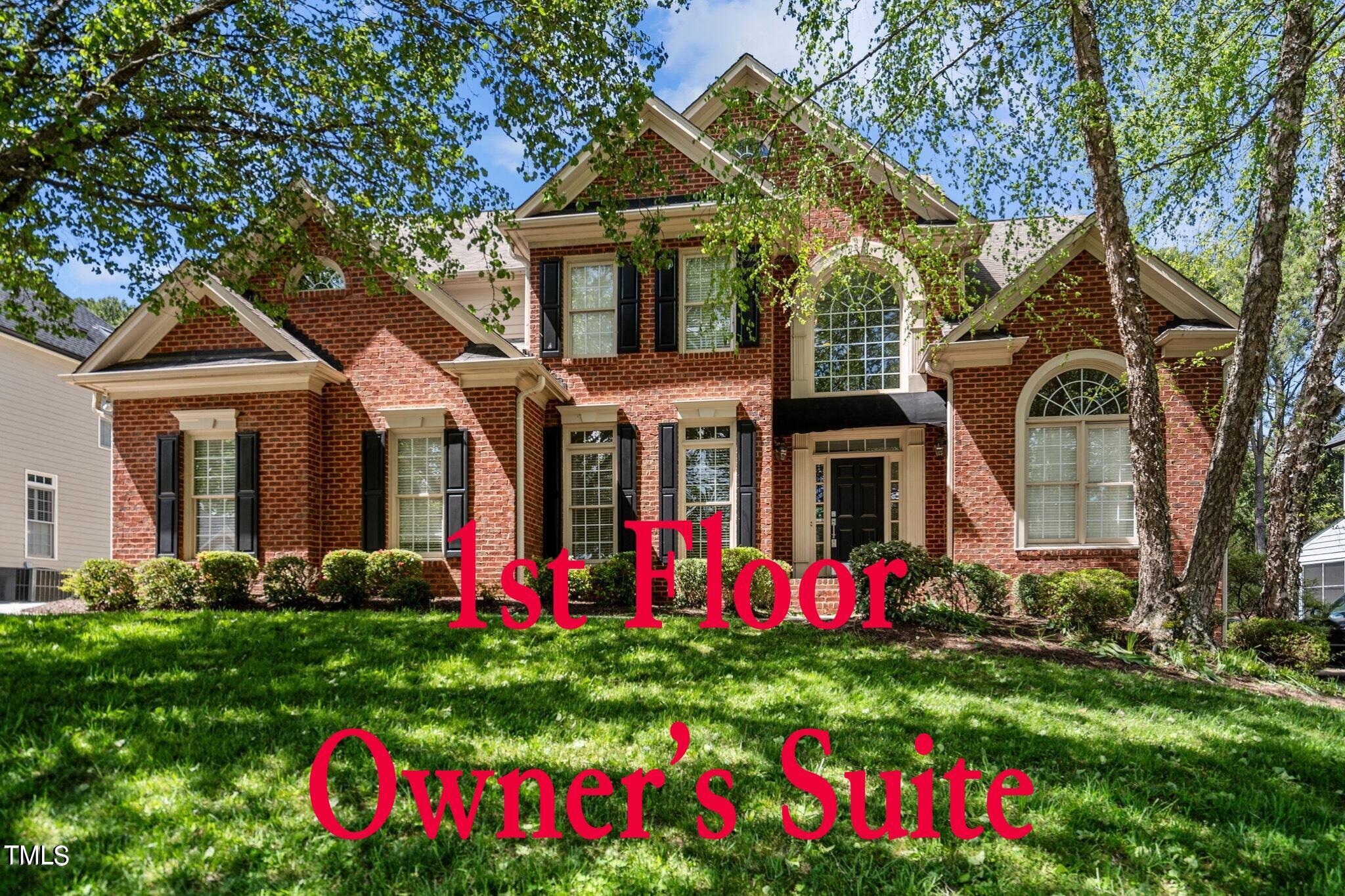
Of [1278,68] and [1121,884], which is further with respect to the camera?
[1278,68]

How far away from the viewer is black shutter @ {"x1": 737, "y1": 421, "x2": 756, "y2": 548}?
11531mm

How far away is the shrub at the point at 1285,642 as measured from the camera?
900 centimetres

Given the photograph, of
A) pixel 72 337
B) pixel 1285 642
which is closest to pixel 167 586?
pixel 72 337

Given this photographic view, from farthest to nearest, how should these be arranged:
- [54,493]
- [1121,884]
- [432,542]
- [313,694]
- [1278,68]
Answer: [54,493], [432,542], [1278,68], [313,694], [1121,884]

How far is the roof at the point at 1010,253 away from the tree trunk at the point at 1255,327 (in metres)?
2.38

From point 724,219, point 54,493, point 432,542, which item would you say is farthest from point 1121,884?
point 54,493

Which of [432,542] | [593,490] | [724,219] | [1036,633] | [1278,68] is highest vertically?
[1278,68]

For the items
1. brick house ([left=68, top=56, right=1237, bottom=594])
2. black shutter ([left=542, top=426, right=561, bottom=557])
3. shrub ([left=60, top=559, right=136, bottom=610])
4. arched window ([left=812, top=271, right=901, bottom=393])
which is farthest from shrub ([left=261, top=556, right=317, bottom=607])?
arched window ([left=812, top=271, right=901, bottom=393])

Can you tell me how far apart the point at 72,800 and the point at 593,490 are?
350 inches

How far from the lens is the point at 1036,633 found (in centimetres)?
898

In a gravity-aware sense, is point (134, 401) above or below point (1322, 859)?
above

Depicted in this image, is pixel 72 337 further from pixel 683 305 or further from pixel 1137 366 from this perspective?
pixel 1137 366

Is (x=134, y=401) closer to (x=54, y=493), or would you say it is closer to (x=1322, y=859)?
(x=54, y=493)

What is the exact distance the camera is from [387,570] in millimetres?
10547
